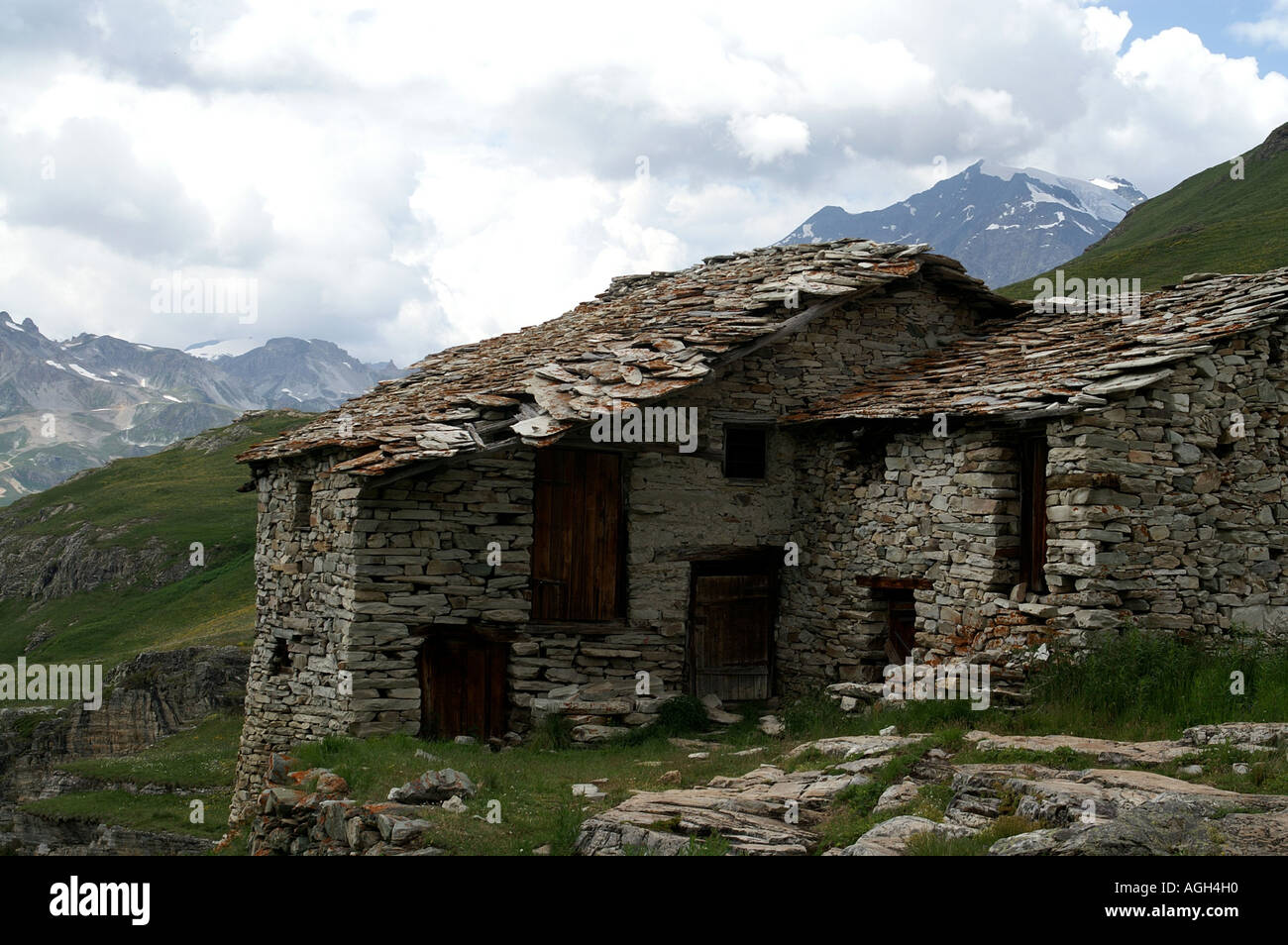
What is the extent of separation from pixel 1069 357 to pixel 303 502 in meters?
10.3

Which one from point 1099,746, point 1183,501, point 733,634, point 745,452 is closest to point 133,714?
point 733,634

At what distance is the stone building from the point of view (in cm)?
1075

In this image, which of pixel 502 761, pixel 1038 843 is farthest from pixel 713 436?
pixel 1038 843

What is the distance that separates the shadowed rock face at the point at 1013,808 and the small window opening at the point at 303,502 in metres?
7.93

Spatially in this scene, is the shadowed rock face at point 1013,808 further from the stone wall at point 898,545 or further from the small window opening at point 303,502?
the small window opening at point 303,502

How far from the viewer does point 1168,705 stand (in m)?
9.31

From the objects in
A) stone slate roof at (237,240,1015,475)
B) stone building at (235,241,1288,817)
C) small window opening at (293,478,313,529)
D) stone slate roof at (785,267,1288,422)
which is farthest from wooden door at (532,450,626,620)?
small window opening at (293,478,313,529)

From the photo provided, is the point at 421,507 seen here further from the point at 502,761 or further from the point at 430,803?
the point at 430,803

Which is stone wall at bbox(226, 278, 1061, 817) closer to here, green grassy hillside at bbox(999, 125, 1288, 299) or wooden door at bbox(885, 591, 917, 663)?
wooden door at bbox(885, 591, 917, 663)

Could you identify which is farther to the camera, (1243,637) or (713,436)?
(713,436)

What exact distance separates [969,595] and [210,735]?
16685 millimetres

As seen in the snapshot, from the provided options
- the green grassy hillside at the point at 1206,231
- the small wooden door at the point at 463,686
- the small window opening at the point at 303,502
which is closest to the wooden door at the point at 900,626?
the small wooden door at the point at 463,686

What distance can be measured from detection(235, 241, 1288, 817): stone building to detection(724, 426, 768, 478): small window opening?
0.04 metres

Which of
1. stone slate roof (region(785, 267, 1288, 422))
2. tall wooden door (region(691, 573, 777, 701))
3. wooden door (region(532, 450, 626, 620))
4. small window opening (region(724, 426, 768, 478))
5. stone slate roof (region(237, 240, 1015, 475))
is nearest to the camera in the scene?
stone slate roof (region(785, 267, 1288, 422))
